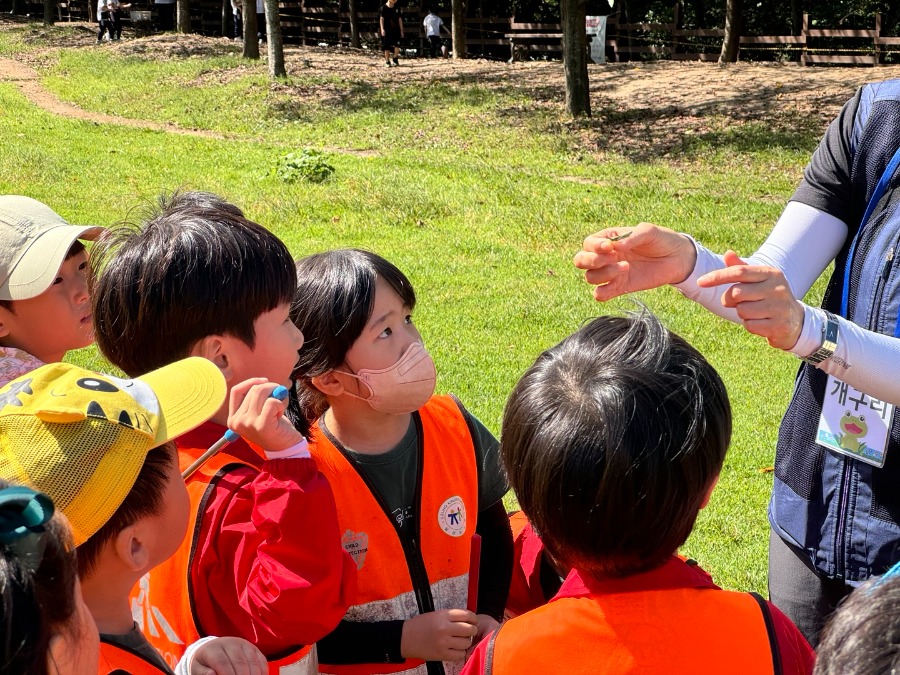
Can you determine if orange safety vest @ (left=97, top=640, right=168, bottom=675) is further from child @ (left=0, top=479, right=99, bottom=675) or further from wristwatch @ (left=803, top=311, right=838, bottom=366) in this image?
wristwatch @ (left=803, top=311, right=838, bottom=366)

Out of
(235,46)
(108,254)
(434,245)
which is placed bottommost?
(434,245)

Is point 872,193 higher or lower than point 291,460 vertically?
higher

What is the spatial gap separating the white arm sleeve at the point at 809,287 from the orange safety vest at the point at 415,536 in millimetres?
783

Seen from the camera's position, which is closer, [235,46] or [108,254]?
[108,254]

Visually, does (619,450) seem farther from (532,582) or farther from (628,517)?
(532,582)

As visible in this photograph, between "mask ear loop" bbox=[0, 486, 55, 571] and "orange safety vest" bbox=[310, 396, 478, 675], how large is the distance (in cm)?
117

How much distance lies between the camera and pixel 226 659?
1.94 meters

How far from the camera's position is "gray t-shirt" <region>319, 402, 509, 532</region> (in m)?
2.51

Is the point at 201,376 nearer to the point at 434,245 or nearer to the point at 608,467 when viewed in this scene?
the point at 608,467

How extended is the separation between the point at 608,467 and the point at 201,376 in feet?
2.92

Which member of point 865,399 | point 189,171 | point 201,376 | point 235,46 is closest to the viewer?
point 201,376

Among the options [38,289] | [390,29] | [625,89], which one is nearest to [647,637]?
[38,289]

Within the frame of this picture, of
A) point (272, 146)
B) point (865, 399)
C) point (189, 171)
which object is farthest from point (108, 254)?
point (272, 146)

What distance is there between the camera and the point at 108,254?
2.55 meters
